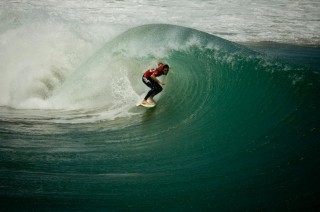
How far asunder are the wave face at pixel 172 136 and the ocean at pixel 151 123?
2 centimetres

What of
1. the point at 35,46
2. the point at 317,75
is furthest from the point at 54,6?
the point at 317,75

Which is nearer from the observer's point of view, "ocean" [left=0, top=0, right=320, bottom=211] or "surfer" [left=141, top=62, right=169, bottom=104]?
"ocean" [left=0, top=0, right=320, bottom=211]

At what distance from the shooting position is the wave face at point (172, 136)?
443 cm

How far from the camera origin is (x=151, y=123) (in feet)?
22.9

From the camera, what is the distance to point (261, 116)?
7.00 m

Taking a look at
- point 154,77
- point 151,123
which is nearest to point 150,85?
point 154,77

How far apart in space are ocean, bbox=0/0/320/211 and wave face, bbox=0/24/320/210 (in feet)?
0.08

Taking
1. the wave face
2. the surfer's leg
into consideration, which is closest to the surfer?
the surfer's leg

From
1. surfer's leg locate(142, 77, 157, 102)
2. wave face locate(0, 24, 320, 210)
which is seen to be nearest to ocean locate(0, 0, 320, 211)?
wave face locate(0, 24, 320, 210)

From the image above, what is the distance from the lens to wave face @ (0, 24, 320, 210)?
4.43 meters

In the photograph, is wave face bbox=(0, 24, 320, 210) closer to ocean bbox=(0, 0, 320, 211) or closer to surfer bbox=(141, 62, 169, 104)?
ocean bbox=(0, 0, 320, 211)

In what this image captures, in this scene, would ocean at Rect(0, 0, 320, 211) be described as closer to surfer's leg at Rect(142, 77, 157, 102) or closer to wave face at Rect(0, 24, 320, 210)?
wave face at Rect(0, 24, 320, 210)

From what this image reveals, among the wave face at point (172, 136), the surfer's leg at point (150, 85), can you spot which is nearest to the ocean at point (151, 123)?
the wave face at point (172, 136)

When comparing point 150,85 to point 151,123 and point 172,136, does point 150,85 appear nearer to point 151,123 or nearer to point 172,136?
point 151,123
